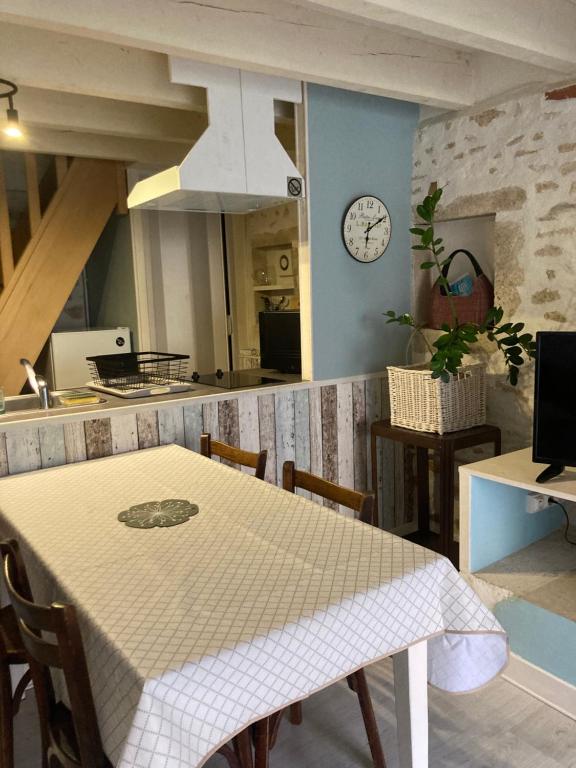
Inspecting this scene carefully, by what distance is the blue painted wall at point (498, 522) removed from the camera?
2.53 metres

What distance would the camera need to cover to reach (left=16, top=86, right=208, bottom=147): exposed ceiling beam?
3.26 metres

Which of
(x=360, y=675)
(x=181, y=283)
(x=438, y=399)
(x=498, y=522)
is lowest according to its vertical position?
(x=360, y=675)

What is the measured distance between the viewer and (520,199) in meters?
3.01

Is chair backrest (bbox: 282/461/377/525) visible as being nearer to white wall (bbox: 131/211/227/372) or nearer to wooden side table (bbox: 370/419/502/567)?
wooden side table (bbox: 370/419/502/567)

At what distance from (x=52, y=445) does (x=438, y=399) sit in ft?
5.53

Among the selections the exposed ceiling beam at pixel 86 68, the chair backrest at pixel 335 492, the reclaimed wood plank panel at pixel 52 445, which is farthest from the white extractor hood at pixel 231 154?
the chair backrest at pixel 335 492

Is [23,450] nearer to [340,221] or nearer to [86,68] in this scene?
[86,68]

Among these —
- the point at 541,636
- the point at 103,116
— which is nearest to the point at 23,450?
the point at 103,116

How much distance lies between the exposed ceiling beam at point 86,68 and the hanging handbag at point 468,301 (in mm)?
1522

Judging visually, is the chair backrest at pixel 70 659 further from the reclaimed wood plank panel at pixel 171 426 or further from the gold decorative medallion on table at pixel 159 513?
the reclaimed wood plank panel at pixel 171 426

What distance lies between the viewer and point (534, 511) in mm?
2729

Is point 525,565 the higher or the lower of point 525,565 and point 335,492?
the lower

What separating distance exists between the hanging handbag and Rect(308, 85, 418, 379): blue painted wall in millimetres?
230

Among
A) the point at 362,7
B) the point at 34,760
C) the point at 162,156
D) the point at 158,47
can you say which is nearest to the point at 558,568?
the point at 34,760
